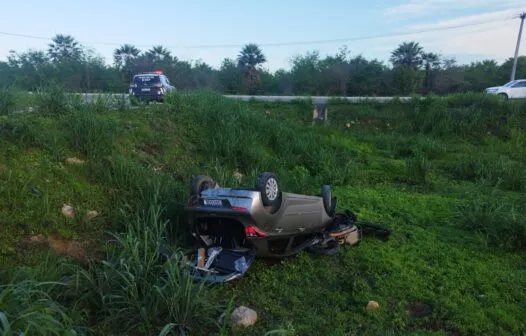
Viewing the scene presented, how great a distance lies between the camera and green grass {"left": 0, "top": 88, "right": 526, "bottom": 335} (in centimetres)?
343

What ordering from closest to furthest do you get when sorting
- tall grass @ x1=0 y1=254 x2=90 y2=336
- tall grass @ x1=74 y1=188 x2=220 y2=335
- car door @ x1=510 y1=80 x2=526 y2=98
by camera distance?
tall grass @ x1=0 y1=254 x2=90 y2=336 → tall grass @ x1=74 y1=188 x2=220 y2=335 → car door @ x1=510 y1=80 x2=526 y2=98

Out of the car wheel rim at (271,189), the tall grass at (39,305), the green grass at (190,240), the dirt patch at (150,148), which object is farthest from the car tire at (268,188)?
the dirt patch at (150,148)

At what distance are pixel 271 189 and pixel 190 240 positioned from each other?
1263 mm

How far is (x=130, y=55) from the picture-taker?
39.1 m

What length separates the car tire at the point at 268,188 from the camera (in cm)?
390

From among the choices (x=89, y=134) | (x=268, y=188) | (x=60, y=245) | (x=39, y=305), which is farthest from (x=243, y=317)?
(x=89, y=134)

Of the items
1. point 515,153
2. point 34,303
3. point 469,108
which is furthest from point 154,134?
point 469,108

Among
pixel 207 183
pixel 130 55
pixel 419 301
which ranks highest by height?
pixel 130 55

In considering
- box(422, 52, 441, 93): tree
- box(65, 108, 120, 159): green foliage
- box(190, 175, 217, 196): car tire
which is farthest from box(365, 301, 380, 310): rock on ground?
box(422, 52, 441, 93): tree

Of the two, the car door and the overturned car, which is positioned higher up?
the car door

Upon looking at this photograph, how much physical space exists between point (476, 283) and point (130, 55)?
1538 inches

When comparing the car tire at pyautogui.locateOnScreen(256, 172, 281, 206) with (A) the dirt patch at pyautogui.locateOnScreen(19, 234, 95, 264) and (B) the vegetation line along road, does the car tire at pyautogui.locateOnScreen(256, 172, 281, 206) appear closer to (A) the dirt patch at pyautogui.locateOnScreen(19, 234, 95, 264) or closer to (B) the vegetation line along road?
(A) the dirt patch at pyautogui.locateOnScreen(19, 234, 95, 264)

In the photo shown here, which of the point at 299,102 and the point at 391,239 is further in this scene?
the point at 299,102

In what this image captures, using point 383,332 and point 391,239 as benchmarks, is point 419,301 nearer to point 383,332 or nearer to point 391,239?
point 383,332
